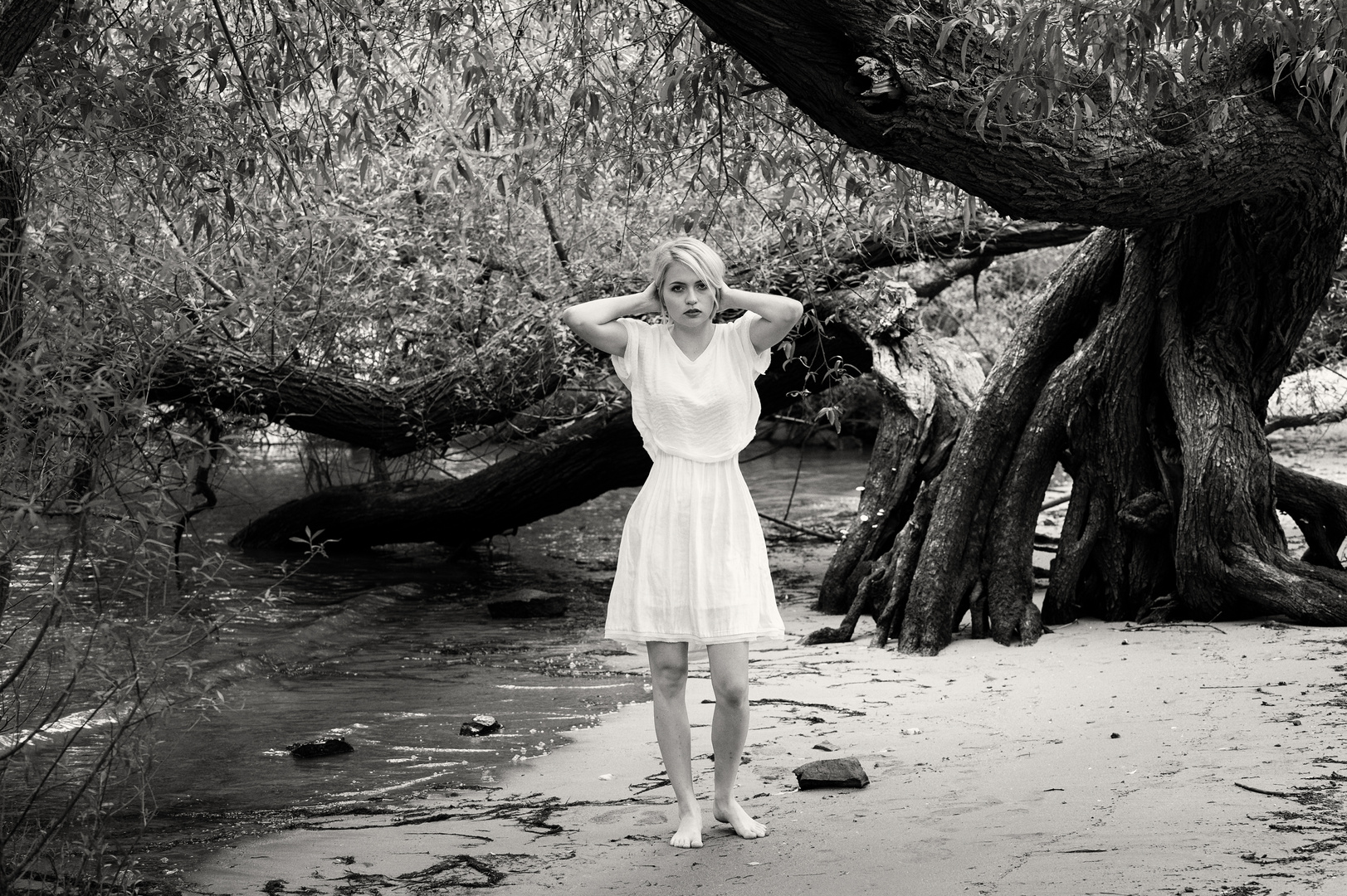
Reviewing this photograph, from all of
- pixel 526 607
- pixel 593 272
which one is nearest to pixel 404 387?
pixel 593 272

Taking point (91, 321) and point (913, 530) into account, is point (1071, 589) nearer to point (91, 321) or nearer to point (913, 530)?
point (913, 530)

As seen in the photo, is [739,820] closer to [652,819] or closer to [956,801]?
[652,819]

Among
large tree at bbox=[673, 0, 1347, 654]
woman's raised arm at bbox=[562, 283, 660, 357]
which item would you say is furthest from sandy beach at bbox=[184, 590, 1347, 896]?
woman's raised arm at bbox=[562, 283, 660, 357]

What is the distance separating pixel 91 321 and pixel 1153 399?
611 centimetres

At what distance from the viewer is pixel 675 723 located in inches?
183

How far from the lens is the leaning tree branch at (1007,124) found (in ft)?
14.7

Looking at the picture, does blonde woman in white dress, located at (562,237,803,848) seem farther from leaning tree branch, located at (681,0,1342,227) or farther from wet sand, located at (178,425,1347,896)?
leaning tree branch, located at (681,0,1342,227)

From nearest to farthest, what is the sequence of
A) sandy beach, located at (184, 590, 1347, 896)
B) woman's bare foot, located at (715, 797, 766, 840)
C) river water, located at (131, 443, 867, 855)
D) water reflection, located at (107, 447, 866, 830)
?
sandy beach, located at (184, 590, 1347, 896), woman's bare foot, located at (715, 797, 766, 840), river water, located at (131, 443, 867, 855), water reflection, located at (107, 447, 866, 830)

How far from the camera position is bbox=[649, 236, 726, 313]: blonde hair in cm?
473

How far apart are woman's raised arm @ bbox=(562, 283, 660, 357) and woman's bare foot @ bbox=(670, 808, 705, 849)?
1665 mm

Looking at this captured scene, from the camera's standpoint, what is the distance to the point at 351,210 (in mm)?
10477

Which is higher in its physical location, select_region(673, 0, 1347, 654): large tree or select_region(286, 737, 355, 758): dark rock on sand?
select_region(673, 0, 1347, 654): large tree

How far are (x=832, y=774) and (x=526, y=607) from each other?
5839mm

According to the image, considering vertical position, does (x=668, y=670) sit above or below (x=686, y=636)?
below
